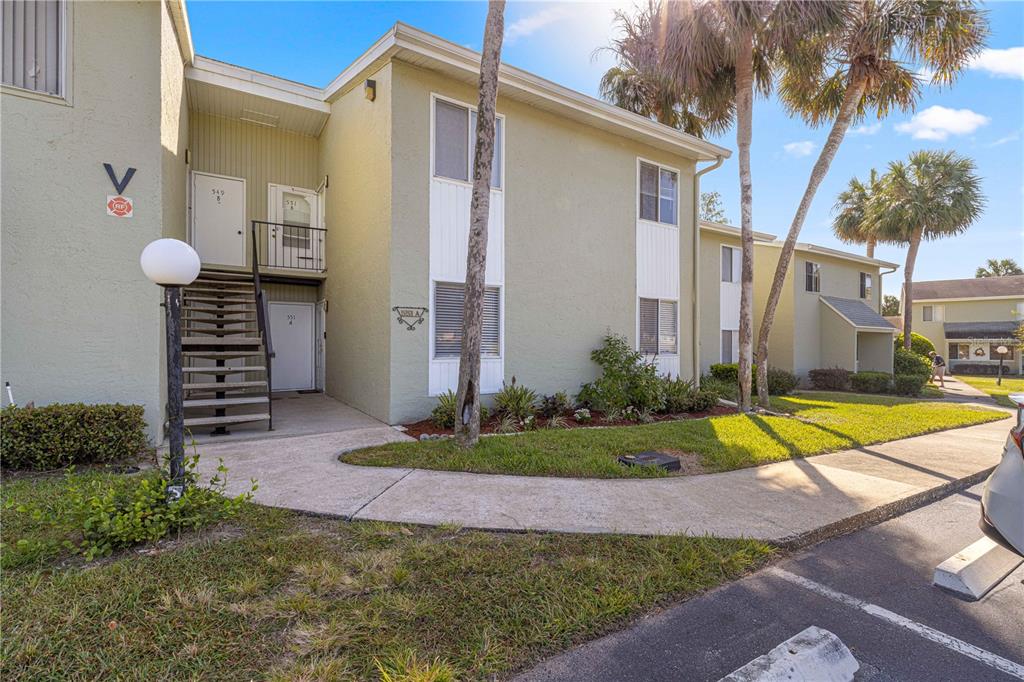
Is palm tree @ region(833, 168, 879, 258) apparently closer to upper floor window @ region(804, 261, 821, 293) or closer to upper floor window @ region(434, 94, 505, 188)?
upper floor window @ region(804, 261, 821, 293)

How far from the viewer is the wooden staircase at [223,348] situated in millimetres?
6676

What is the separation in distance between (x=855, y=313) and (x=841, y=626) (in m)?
19.1

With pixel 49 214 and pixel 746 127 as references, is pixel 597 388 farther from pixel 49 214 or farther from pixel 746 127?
pixel 49 214

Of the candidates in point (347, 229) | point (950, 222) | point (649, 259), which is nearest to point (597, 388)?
point (649, 259)

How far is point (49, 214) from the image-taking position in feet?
16.6

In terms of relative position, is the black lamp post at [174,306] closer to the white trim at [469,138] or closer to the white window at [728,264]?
the white trim at [469,138]

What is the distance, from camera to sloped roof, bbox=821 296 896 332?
17.2 meters

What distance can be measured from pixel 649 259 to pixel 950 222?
58.2 ft

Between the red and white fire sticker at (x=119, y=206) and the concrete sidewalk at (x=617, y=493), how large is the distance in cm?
287

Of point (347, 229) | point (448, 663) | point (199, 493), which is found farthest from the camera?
point (347, 229)

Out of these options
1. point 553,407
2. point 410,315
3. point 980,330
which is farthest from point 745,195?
point 980,330

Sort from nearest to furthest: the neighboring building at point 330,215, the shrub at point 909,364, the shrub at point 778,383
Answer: the neighboring building at point 330,215
the shrub at point 778,383
the shrub at point 909,364

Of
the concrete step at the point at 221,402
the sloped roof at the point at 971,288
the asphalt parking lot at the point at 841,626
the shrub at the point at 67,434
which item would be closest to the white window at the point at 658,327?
the asphalt parking lot at the point at 841,626

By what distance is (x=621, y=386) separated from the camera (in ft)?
28.7
